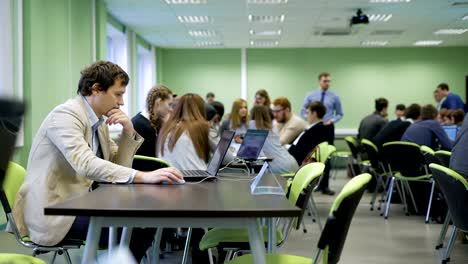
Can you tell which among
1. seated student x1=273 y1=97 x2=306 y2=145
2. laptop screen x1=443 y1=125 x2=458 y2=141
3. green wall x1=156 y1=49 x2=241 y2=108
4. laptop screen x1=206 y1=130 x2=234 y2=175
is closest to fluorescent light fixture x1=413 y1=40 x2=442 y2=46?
green wall x1=156 y1=49 x2=241 y2=108

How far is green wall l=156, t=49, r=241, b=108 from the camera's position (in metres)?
14.1

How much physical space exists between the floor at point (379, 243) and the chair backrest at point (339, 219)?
7.81 ft

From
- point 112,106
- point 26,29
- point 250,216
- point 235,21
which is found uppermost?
point 235,21

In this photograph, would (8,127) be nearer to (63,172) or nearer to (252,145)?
(63,172)

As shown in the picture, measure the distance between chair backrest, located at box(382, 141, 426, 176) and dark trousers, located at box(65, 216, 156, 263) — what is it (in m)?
3.82

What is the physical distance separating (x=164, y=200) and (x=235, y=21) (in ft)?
27.9

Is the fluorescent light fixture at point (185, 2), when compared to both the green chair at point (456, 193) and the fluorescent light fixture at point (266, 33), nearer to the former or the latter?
the fluorescent light fixture at point (266, 33)

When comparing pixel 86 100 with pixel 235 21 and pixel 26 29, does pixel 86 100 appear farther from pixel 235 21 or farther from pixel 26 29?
pixel 235 21

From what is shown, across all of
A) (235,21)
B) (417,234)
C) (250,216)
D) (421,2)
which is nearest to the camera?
(250,216)

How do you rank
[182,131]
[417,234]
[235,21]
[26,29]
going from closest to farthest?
[182,131]
[417,234]
[26,29]
[235,21]

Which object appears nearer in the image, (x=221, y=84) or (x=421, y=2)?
(x=421, y=2)

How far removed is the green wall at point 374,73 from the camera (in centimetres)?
1390

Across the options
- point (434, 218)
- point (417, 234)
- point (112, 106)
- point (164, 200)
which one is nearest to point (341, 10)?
point (434, 218)

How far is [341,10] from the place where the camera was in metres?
9.14
